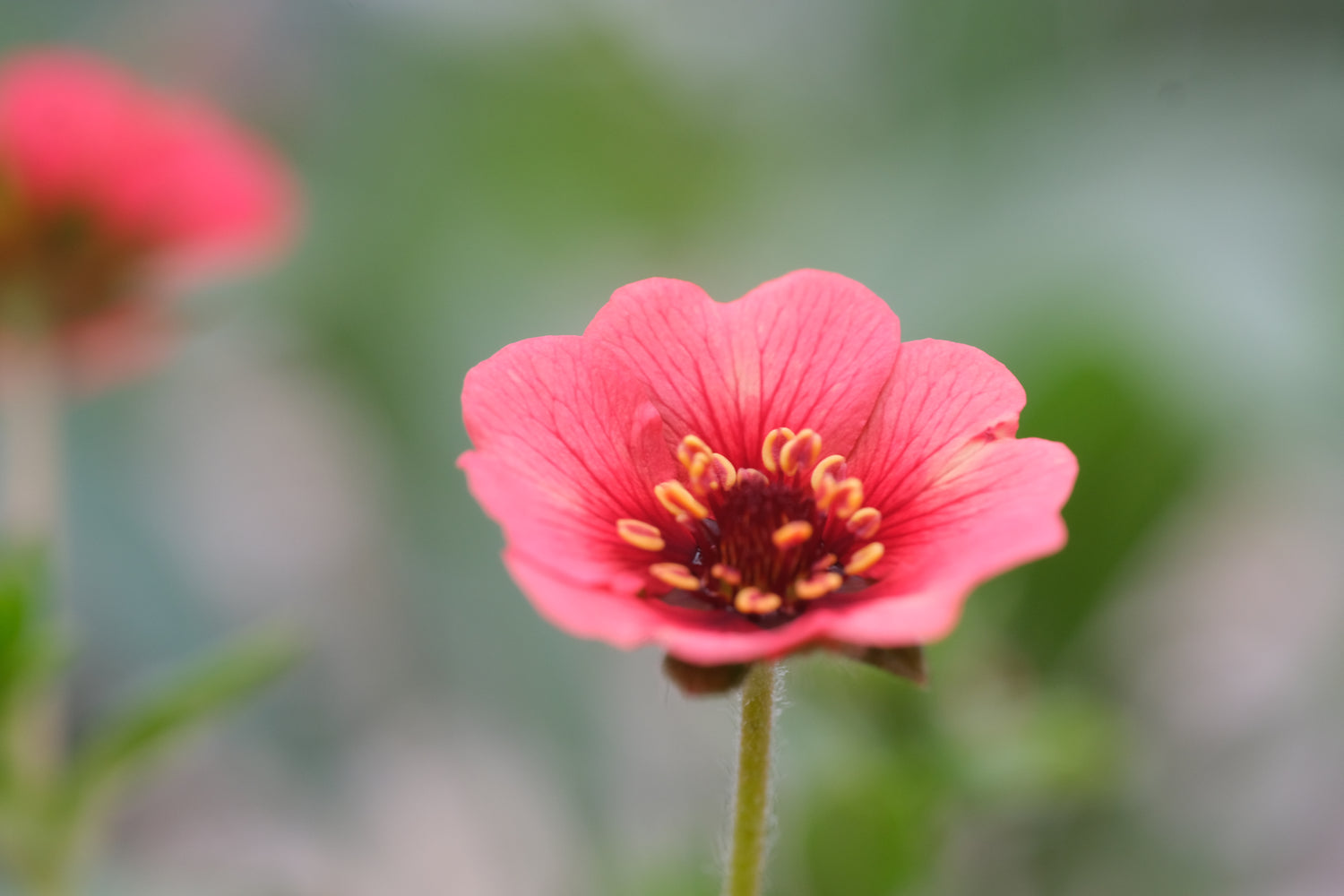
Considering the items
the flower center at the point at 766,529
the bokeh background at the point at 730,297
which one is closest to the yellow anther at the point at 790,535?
the flower center at the point at 766,529

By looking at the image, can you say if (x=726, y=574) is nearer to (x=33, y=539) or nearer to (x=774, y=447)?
(x=774, y=447)

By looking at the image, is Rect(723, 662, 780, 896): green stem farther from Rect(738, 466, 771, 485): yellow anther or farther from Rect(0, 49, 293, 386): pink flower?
Rect(0, 49, 293, 386): pink flower

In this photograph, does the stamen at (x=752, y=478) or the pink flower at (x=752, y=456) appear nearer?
the pink flower at (x=752, y=456)

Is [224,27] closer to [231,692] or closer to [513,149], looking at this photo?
[513,149]

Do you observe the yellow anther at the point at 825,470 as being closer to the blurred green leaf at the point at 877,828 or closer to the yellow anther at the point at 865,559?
the yellow anther at the point at 865,559

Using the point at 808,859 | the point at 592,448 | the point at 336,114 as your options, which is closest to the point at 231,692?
the point at 592,448

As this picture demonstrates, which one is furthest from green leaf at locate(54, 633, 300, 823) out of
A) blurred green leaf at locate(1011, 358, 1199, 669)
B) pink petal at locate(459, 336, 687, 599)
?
blurred green leaf at locate(1011, 358, 1199, 669)
